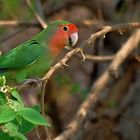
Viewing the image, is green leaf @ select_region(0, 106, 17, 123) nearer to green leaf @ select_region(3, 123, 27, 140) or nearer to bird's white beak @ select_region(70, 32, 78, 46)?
green leaf @ select_region(3, 123, 27, 140)

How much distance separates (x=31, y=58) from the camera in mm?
2068

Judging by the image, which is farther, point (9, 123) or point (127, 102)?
point (127, 102)

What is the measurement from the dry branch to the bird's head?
43cm

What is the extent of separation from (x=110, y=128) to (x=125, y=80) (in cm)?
40

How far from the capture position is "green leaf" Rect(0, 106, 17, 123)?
1.22 m

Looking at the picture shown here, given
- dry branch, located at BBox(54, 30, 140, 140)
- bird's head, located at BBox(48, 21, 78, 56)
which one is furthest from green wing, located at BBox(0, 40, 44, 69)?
dry branch, located at BBox(54, 30, 140, 140)

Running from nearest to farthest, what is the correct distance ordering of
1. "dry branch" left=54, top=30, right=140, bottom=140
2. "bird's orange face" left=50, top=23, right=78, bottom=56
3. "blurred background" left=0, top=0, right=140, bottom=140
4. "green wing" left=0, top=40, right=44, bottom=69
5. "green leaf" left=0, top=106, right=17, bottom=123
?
"green leaf" left=0, top=106, right=17, bottom=123, "green wing" left=0, top=40, right=44, bottom=69, "bird's orange face" left=50, top=23, right=78, bottom=56, "dry branch" left=54, top=30, right=140, bottom=140, "blurred background" left=0, top=0, right=140, bottom=140

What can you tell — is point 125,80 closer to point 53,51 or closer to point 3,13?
point 3,13

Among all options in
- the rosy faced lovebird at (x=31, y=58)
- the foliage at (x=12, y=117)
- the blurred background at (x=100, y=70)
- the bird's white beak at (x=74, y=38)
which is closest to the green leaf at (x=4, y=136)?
the foliage at (x=12, y=117)

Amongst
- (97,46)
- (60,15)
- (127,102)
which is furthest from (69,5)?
(127,102)

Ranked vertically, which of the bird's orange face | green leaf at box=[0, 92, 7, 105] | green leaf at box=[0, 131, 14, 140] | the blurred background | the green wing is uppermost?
green leaf at box=[0, 92, 7, 105]

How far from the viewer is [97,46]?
373 cm

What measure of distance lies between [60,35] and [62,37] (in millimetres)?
13

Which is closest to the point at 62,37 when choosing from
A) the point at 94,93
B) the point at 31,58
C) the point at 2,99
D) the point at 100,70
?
the point at 31,58
